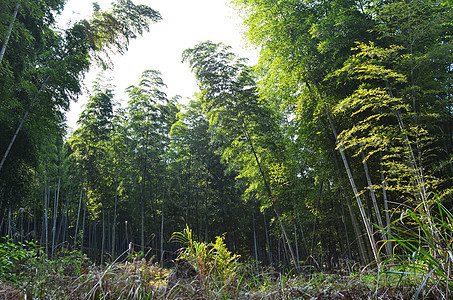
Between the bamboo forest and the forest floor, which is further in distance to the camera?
the bamboo forest

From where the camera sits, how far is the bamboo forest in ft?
5.87

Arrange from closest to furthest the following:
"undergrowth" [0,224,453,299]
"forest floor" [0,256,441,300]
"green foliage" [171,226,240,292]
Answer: "undergrowth" [0,224,453,299]
"forest floor" [0,256,441,300]
"green foliage" [171,226,240,292]

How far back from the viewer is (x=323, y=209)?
802 centimetres

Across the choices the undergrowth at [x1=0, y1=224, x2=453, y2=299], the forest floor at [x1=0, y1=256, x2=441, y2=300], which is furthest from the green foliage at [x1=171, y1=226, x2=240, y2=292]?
the forest floor at [x1=0, y1=256, x2=441, y2=300]

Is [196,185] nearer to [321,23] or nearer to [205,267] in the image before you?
[321,23]

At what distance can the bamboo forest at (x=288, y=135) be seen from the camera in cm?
179

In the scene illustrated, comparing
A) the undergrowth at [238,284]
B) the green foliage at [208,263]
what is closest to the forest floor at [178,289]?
the undergrowth at [238,284]

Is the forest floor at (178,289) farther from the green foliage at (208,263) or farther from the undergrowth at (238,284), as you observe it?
the green foliage at (208,263)

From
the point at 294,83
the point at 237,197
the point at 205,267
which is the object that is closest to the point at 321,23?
the point at 294,83

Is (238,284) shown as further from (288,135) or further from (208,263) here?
(288,135)

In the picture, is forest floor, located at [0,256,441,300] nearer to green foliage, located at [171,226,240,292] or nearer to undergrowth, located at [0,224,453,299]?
undergrowth, located at [0,224,453,299]

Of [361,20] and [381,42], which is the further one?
[381,42]

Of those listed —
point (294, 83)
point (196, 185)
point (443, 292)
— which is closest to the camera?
point (443, 292)

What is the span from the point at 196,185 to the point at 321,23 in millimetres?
8360
